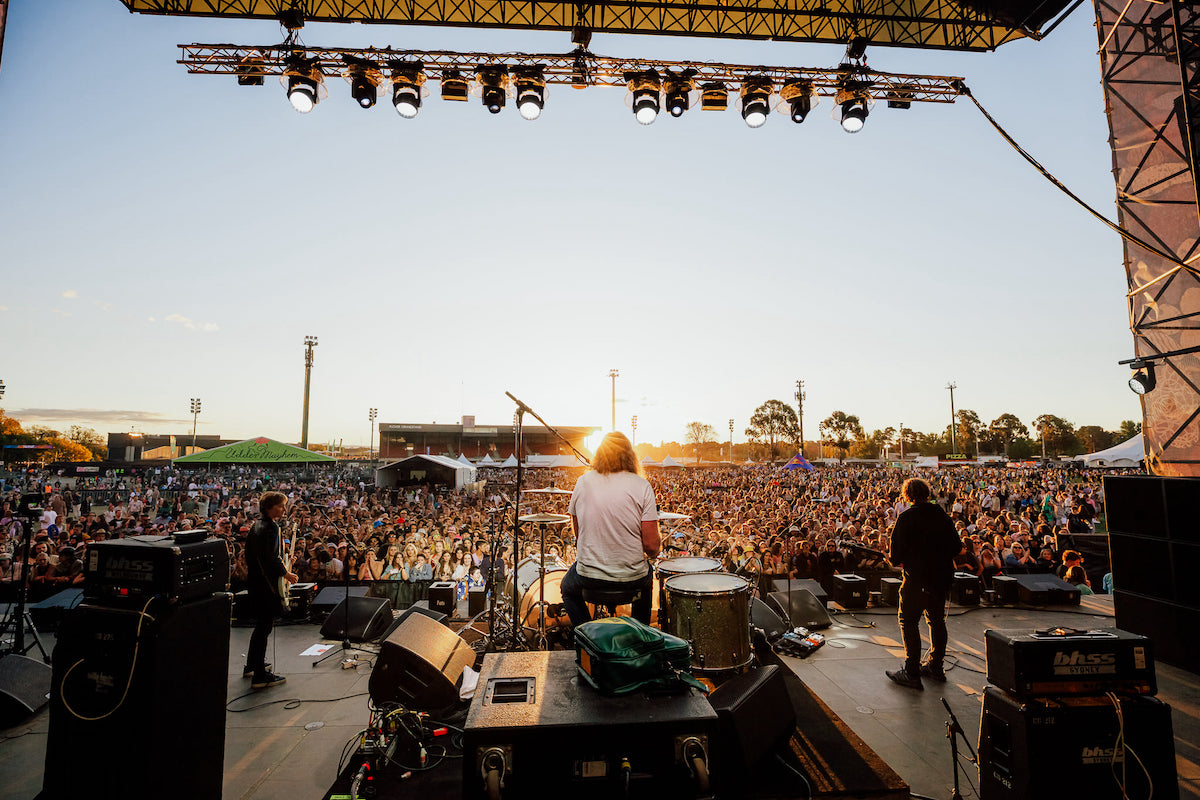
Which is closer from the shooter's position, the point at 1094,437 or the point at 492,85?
the point at 492,85

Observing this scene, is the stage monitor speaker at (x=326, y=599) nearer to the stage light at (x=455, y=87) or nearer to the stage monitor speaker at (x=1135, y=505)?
the stage light at (x=455, y=87)

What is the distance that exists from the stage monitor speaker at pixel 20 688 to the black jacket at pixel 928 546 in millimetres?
6764

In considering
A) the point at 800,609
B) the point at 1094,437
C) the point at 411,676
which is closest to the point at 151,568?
the point at 411,676

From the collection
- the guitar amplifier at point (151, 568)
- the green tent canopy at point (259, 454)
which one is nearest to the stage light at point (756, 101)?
the guitar amplifier at point (151, 568)

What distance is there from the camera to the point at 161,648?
2428 mm

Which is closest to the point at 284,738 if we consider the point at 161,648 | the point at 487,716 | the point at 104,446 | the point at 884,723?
the point at 161,648

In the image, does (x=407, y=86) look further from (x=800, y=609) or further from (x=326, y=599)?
(x=800, y=609)

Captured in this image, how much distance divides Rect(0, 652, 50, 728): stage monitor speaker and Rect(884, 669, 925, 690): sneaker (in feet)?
21.9

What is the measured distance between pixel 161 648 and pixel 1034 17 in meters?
9.31

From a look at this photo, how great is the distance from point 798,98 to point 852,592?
240 inches

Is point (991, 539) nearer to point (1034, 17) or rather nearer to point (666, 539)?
point (666, 539)

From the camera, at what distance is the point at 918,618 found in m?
4.30

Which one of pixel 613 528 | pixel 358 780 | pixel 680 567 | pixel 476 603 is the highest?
pixel 613 528

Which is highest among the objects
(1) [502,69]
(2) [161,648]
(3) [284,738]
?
(1) [502,69]
